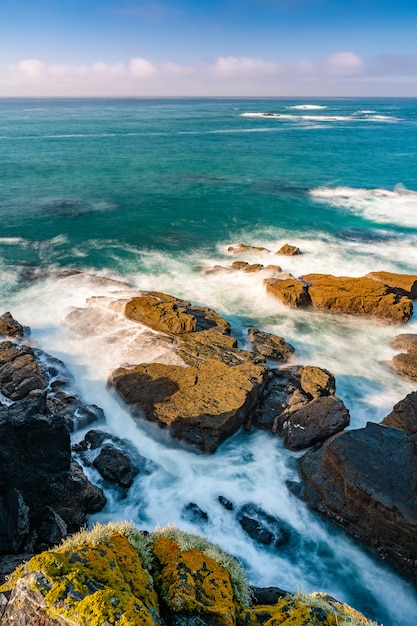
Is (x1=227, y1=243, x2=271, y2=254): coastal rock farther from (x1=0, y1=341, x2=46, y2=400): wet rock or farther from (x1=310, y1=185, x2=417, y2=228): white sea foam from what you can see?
(x1=0, y1=341, x2=46, y2=400): wet rock

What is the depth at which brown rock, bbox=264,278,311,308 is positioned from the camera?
26.5 m

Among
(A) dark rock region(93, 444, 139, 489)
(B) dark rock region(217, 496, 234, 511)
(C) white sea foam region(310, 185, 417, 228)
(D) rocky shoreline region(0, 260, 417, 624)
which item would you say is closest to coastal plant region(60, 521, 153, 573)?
(D) rocky shoreline region(0, 260, 417, 624)

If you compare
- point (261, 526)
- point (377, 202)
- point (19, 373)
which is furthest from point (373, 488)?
point (377, 202)

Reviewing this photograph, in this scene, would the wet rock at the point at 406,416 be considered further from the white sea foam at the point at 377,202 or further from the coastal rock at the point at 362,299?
the white sea foam at the point at 377,202

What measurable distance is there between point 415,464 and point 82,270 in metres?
26.7

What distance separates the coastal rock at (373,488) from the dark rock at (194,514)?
142 inches

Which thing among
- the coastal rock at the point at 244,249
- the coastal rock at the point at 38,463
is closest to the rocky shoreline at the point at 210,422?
the coastal rock at the point at 38,463

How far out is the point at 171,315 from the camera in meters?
22.8

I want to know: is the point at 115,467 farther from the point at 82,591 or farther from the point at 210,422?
the point at 82,591

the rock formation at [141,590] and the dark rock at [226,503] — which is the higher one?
the rock formation at [141,590]

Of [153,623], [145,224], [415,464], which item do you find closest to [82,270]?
[145,224]

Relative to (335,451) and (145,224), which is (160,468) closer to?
(335,451)

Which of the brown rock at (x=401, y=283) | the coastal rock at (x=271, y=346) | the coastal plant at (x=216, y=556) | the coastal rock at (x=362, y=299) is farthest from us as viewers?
the brown rock at (x=401, y=283)

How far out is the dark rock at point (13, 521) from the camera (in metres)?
8.73
